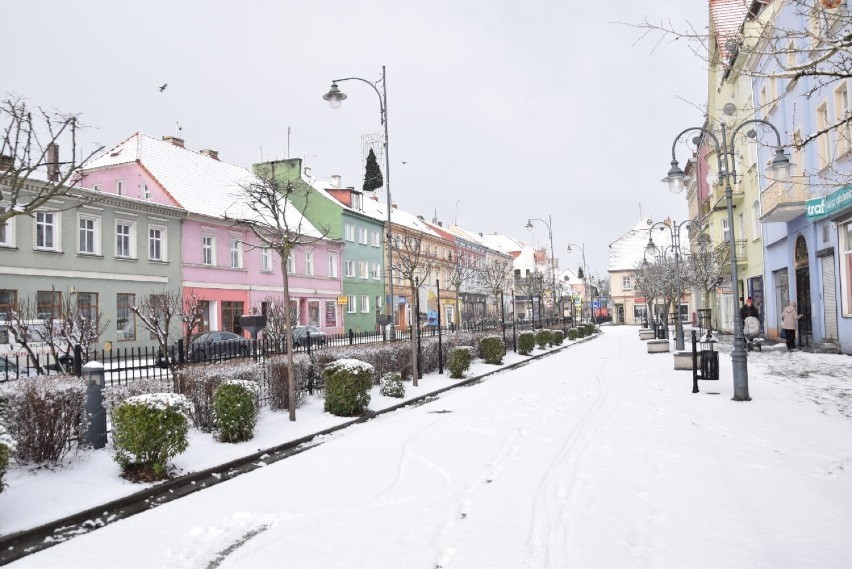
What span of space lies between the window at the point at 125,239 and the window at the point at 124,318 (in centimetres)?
180

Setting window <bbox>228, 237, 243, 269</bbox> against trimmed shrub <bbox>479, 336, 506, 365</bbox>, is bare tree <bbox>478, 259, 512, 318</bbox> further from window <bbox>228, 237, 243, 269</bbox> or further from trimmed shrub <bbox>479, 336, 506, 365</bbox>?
window <bbox>228, 237, 243, 269</bbox>

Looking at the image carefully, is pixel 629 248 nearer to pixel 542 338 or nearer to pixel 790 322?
pixel 542 338

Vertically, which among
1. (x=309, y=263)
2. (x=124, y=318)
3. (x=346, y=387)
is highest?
(x=309, y=263)

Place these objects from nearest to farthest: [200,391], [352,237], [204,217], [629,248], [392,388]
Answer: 1. [200,391]
2. [392,388]
3. [204,217]
4. [352,237]
5. [629,248]

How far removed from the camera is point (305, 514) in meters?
5.93

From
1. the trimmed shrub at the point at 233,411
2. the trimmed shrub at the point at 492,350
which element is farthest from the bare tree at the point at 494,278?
the trimmed shrub at the point at 233,411

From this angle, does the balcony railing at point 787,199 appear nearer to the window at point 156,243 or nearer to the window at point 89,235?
the window at point 156,243

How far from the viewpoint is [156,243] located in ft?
99.4

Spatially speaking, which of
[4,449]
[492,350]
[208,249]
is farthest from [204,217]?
[4,449]

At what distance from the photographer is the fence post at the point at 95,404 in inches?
310

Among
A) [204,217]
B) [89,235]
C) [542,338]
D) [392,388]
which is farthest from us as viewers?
[204,217]

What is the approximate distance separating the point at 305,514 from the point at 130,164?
104 ft

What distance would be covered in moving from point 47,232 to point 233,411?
20312mm

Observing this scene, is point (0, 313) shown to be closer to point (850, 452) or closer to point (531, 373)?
point (531, 373)
